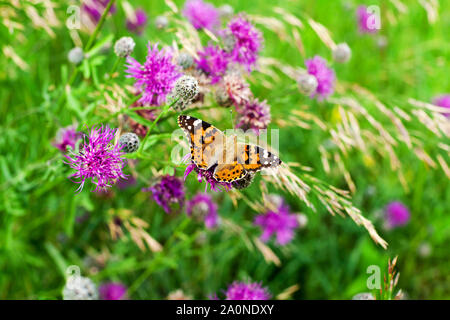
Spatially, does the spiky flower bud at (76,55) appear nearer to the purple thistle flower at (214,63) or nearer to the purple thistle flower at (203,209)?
the purple thistle flower at (214,63)

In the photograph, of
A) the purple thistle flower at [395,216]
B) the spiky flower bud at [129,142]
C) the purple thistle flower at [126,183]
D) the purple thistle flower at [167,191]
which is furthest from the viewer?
the purple thistle flower at [395,216]

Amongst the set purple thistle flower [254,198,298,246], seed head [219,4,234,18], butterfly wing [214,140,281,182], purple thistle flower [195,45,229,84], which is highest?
seed head [219,4,234,18]

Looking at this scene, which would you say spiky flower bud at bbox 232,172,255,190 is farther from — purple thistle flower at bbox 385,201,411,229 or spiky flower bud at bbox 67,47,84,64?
purple thistle flower at bbox 385,201,411,229

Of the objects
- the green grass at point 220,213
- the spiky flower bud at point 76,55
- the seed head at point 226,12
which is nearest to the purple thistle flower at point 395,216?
the green grass at point 220,213

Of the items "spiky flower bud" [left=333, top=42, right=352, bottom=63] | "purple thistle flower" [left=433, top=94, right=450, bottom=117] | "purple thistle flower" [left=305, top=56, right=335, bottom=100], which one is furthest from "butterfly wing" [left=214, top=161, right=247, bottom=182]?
"purple thistle flower" [left=433, top=94, right=450, bottom=117]
